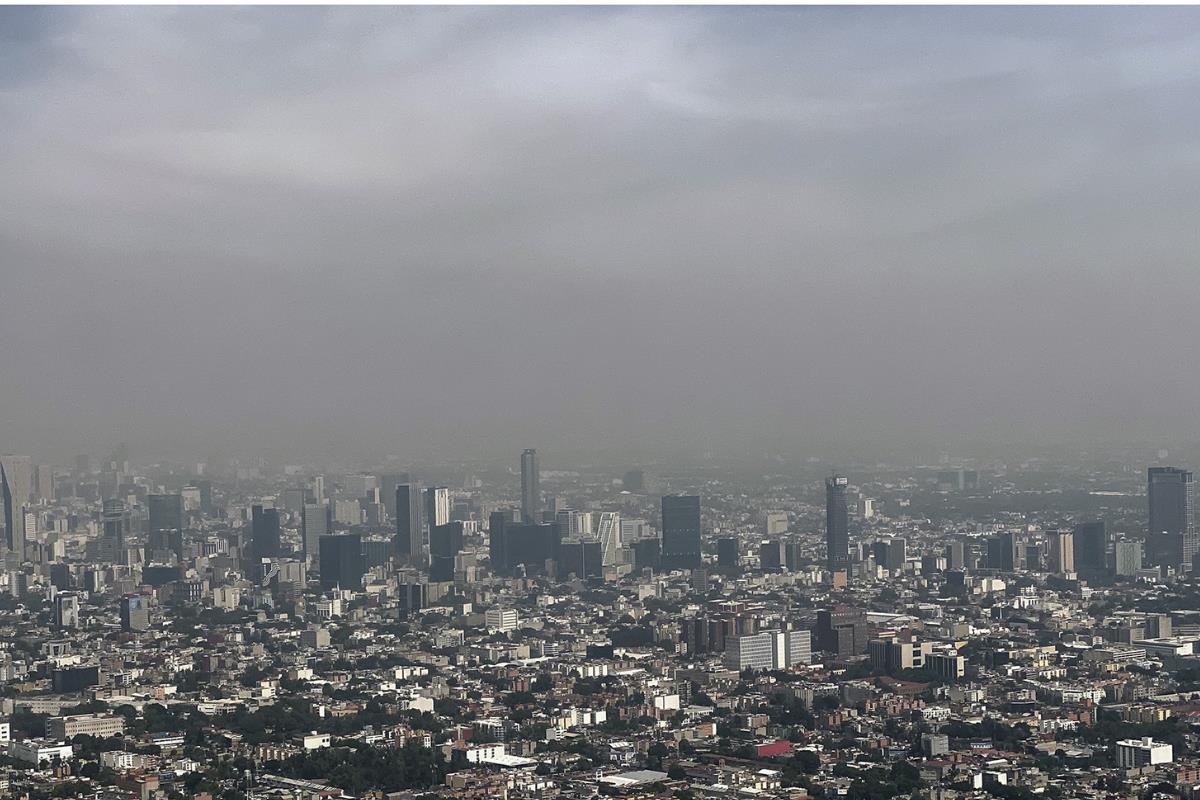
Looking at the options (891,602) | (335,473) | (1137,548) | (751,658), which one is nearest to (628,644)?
(751,658)

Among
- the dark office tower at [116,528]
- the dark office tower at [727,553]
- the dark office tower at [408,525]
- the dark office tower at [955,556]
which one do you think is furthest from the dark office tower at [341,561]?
the dark office tower at [955,556]

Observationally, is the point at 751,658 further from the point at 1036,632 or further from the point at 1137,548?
the point at 1137,548

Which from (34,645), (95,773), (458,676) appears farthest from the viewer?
(34,645)

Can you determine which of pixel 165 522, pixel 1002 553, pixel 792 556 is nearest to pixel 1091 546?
pixel 1002 553

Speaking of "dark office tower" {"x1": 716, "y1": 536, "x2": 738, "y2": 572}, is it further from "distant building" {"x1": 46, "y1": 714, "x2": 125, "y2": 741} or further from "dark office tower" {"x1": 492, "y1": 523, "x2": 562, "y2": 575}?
"distant building" {"x1": 46, "y1": 714, "x2": 125, "y2": 741}

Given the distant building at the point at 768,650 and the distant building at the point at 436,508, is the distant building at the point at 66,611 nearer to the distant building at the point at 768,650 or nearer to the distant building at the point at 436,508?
the distant building at the point at 436,508

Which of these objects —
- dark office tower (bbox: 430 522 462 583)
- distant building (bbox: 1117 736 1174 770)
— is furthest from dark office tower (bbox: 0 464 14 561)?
distant building (bbox: 1117 736 1174 770)
